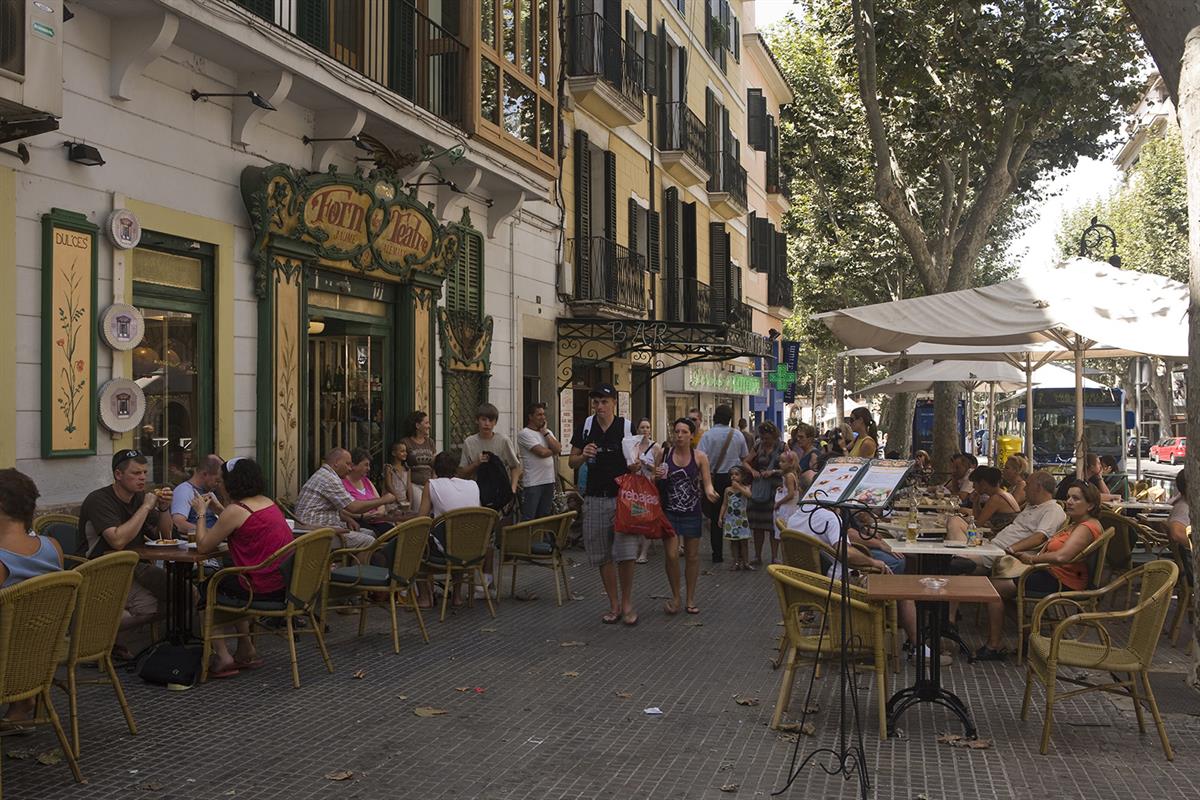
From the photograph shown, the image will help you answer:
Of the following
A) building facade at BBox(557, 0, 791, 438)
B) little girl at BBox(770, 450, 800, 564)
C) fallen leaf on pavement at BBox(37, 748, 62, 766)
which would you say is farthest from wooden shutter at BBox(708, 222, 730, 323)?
fallen leaf on pavement at BBox(37, 748, 62, 766)

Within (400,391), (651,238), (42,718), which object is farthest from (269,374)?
(651,238)

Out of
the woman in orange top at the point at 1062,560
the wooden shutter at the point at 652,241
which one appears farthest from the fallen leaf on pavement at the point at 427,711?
the wooden shutter at the point at 652,241

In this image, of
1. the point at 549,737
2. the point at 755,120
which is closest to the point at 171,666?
the point at 549,737

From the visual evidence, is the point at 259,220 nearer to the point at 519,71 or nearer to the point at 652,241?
the point at 519,71

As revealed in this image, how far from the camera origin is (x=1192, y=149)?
7.00m

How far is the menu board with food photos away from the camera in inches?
202

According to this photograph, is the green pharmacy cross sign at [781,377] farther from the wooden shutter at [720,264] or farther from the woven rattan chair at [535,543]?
the woven rattan chair at [535,543]

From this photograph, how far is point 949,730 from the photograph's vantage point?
6133mm

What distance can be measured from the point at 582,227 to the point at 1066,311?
34.5 ft

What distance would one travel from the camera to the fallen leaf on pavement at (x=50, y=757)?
17.5 ft

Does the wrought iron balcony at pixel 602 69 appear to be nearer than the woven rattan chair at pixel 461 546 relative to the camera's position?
No

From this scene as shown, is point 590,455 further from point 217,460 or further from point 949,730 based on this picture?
point 949,730

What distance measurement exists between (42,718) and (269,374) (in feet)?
16.8

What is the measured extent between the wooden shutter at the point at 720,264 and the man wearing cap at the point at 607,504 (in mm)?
17609
